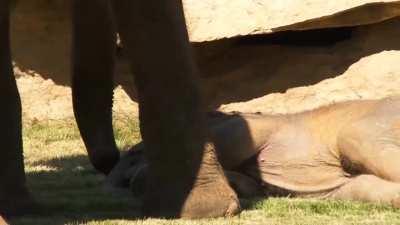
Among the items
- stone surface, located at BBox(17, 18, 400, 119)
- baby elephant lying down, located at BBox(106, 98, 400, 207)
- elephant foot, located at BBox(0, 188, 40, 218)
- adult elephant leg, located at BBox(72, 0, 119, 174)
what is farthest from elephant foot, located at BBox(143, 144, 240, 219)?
stone surface, located at BBox(17, 18, 400, 119)

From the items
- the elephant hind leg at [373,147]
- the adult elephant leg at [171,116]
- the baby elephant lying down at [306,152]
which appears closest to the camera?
the adult elephant leg at [171,116]

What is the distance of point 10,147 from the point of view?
214 inches

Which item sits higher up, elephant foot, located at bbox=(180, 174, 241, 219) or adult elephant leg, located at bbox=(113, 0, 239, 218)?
adult elephant leg, located at bbox=(113, 0, 239, 218)

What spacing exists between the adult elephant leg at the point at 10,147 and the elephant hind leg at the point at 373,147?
1612 mm

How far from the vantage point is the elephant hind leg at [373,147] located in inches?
230

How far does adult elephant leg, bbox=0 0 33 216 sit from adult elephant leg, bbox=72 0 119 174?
1254 millimetres

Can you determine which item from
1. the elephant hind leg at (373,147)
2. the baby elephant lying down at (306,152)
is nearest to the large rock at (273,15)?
the baby elephant lying down at (306,152)

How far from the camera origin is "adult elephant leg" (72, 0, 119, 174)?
670 centimetres

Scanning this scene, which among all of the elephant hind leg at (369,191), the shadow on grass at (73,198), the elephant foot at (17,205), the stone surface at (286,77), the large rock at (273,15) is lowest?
the elephant hind leg at (369,191)

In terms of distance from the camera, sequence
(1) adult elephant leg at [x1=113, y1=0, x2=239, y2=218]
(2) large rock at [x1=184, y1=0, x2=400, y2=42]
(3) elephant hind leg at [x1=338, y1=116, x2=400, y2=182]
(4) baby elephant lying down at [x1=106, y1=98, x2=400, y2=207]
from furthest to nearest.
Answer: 1. (2) large rock at [x1=184, y1=0, x2=400, y2=42]
2. (4) baby elephant lying down at [x1=106, y1=98, x2=400, y2=207]
3. (3) elephant hind leg at [x1=338, y1=116, x2=400, y2=182]
4. (1) adult elephant leg at [x1=113, y1=0, x2=239, y2=218]

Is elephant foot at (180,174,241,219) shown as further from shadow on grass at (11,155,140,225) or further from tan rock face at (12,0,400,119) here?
tan rock face at (12,0,400,119)

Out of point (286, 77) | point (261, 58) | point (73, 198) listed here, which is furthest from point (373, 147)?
point (261, 58)

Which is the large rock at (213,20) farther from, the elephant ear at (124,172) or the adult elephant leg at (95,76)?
the elephant ear at (124,172)

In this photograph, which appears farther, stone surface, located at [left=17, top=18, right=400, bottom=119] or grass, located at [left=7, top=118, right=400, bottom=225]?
stone surface, located at [left=17, top=18, right=400, bottom=119]
